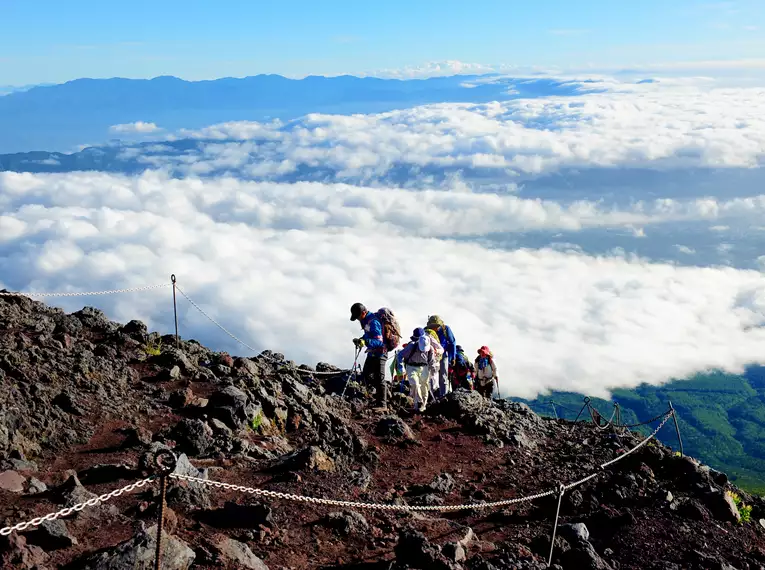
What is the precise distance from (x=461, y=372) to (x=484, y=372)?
24.1 inches

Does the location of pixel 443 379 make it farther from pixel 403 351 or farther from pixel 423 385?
pixel 403 351

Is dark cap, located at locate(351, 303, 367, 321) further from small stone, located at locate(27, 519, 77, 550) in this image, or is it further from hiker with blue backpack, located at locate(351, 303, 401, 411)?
small stone, located at locate(27, 519, 77, 550)

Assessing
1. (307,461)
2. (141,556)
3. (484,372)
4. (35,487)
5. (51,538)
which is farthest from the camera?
(484,372)

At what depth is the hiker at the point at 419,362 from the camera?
16.5 meters

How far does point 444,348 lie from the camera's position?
18.3 metres

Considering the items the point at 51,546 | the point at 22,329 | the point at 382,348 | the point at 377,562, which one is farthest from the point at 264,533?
the point at 22,329

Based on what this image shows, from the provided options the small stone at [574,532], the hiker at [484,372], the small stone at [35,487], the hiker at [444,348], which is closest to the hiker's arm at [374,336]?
the hiker at [444,348]

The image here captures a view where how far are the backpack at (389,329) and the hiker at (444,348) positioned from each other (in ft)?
4.37

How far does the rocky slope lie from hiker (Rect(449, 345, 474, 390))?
2214 mm

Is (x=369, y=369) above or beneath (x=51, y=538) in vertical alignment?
beneath

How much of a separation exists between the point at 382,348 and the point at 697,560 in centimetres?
799

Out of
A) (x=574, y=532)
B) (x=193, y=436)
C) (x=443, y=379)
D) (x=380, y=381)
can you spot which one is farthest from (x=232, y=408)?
(x=443, y=379)

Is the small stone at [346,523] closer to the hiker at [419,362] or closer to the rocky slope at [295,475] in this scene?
the rocky slope at [295,475]

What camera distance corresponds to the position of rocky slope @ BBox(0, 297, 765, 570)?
27.4 feet
